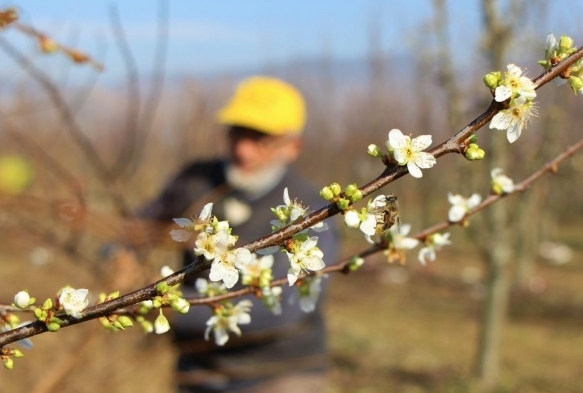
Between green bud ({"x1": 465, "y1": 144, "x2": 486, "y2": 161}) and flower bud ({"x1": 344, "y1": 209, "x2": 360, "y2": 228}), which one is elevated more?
green bud ({"x1": 465, "y1": 144, "x2": 486, "y2": 161})

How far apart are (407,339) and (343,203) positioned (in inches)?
328

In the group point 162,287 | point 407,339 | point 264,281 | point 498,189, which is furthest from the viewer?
point 407,339

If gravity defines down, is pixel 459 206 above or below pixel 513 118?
above

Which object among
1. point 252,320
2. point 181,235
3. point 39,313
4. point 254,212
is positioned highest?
point 254,212

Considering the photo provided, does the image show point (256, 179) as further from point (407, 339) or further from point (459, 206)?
point (407, 339)

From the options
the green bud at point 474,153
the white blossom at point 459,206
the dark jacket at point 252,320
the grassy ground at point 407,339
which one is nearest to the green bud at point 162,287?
the green bud at point 474,153

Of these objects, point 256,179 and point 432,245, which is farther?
point 256,179

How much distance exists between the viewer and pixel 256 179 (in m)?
3.21

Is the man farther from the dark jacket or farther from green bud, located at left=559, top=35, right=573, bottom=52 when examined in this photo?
green bud, located at left=559, top=35, right=573, bottom=52

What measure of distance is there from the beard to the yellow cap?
0.19 metres

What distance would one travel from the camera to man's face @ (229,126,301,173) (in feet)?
10.5

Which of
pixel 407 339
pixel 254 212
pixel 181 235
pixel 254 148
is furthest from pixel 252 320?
pixel 407 339

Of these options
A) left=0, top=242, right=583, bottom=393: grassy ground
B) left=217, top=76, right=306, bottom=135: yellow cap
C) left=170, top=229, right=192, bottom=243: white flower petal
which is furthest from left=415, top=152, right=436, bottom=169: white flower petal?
left=217, top=76, right=306, bottom=135: yellow cap

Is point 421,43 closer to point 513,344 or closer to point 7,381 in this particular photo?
point 513,344
